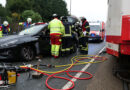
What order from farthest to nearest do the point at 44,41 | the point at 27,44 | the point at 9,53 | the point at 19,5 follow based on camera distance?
the point at 19,5 < the point at 44,41 < the point at 27,44 < the point at 9,53

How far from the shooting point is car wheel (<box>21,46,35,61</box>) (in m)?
5.83

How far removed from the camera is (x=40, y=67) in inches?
205

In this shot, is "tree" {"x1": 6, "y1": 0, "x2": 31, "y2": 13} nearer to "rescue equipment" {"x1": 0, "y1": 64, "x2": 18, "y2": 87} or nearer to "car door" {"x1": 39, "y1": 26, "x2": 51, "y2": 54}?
"car door" {"x1": 39, "y1": 26, "x2": 51, "y2": 54}

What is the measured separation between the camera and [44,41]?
670cm

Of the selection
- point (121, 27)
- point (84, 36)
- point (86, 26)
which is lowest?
point (84, 36)

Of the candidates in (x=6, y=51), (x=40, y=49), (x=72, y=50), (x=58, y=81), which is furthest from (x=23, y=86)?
(x=72, y=50)

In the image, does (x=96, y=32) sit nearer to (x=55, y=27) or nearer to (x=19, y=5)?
(x=55, y=27)

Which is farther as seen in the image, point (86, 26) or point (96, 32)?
point (96, 32)

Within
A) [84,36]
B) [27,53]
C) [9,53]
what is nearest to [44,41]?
[27,53]

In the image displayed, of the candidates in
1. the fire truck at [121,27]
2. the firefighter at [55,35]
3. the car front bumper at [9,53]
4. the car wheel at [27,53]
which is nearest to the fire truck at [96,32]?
the firefighter at [55,35]

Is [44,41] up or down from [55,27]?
down

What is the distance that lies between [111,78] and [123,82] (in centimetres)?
42

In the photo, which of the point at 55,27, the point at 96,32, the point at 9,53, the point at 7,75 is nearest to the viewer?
the point at 7,75

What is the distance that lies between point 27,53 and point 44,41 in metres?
0.99
